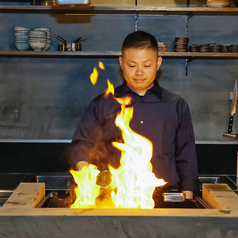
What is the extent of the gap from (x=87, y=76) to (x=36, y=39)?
499 millimetres

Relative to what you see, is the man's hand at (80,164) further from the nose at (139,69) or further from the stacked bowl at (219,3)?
the stacked bowl at (219,3)

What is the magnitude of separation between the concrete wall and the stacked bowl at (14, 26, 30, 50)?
0.24 m

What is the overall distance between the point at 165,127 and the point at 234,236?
0.99 m

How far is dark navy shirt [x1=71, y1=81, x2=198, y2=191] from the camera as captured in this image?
78.3 inches

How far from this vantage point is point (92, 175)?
4.80 ft

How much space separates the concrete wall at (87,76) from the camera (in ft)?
8.88

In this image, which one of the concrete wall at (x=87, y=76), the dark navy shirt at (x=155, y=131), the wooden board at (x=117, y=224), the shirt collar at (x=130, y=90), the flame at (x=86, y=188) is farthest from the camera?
the concrete wall at (x=87, y=76)

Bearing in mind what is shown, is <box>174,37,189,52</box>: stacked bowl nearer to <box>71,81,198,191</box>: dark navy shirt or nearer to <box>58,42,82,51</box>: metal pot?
<box>71,81,198,191</box>: dark navy shirt

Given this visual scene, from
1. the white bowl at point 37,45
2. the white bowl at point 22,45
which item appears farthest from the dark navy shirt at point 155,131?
the white bowl at point 22,45

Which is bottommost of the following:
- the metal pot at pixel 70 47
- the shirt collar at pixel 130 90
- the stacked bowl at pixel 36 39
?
the shirt collar at pixel 130 90

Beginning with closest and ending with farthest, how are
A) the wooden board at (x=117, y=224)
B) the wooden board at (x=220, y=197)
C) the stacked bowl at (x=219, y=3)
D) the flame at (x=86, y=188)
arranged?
the wooden board at (x=117, y=224), the wooden board at (x=220, y=197), the flame at (x=86, y=188), the stacked bowl at (x=219, y=3)

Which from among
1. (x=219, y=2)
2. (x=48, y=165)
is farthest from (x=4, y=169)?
(x=219, y=2)

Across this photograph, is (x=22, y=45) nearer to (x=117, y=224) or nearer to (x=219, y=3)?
(x=219, y=3)

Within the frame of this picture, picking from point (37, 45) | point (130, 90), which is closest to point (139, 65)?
point (130, 90)
